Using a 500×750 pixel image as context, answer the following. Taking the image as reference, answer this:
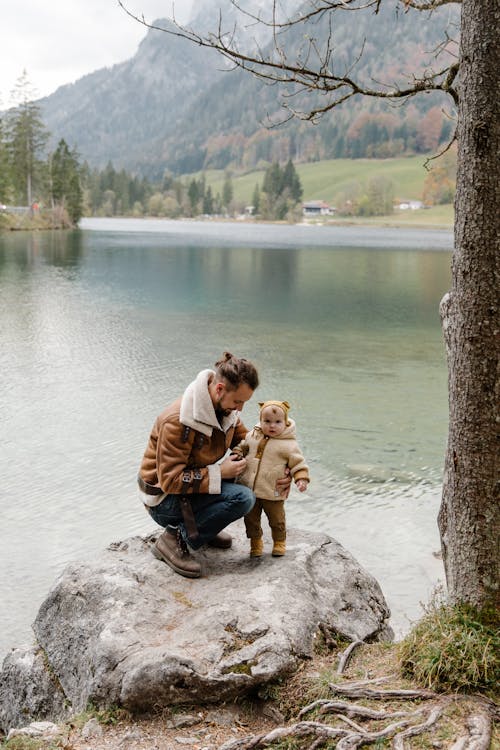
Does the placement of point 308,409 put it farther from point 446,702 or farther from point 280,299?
point 280,299

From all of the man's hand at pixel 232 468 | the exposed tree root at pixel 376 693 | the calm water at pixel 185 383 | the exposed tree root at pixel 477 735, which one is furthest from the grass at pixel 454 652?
the calm water at pixel 185 383

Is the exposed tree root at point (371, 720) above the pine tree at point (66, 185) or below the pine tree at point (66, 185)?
below

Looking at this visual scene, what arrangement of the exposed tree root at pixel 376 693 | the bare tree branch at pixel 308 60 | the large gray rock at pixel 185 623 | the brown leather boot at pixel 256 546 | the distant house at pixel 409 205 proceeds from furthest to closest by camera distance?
the distant house at pixel 409 205
the brown leather boot at pixel 256 546
the bare tree branch at pixel 308 60
the large gray rock at pixel 185 623
the exposed tree root at pixel 376 693

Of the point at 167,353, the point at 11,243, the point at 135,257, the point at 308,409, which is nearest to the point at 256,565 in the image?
the point at 308,409

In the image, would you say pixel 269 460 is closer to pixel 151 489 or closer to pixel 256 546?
pixel 256 546

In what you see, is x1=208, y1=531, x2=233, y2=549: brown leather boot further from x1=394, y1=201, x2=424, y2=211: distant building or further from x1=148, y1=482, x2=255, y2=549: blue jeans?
x1=394, y1=201, x2=424, y2=211: distant building

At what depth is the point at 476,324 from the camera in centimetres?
404

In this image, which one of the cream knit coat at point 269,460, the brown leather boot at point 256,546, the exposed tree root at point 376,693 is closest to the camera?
the exposed tree root at point 376,693

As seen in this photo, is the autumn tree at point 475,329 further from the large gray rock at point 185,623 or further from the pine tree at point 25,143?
the pine tree at point 25,143

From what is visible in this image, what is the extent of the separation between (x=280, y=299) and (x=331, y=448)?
19.9m

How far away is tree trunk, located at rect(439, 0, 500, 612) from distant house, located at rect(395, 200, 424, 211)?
184662 millimetres

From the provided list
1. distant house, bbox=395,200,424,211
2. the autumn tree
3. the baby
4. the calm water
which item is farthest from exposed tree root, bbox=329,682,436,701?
distant house, bbox=395,200,424,211

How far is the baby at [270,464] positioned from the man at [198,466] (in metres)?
0.10

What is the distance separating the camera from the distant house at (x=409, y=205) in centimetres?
18225
